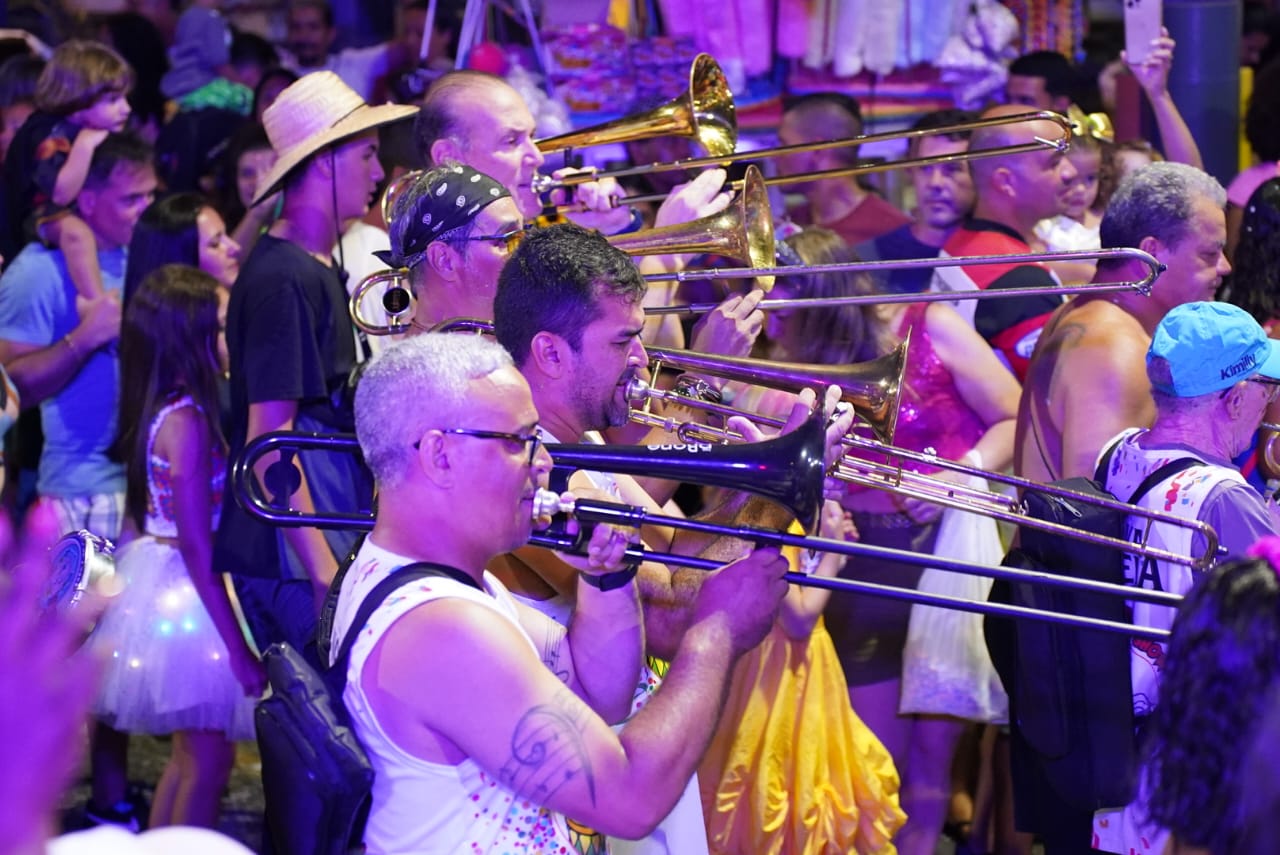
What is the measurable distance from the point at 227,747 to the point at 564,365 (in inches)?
84.6

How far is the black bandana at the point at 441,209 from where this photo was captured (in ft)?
12.2

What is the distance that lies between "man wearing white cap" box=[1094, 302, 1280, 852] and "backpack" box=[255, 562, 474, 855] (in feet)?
5.30

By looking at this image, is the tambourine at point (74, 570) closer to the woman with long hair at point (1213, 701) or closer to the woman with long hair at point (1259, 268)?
the woman with long hair at point (1213, 701)

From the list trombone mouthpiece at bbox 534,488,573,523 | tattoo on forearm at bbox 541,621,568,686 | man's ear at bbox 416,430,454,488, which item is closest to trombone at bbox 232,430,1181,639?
trombone mouthpiece at bbox 534,488,573,523

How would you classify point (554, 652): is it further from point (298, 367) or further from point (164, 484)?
point (164, 484)

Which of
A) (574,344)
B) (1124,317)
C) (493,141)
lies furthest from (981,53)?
(574,344)

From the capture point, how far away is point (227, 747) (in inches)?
185

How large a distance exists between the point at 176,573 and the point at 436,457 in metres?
2.38

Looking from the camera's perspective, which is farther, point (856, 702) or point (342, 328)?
point (856, 702)

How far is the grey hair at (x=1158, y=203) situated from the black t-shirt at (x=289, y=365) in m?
2.04

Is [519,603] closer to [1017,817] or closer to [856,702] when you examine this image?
[1017,817]

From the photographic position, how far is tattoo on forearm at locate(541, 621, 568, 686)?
9.49ft

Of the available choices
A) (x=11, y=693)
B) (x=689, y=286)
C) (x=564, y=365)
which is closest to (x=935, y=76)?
(x=689, y=286)

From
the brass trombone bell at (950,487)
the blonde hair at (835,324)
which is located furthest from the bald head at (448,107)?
the brass trombone bell at (950,487)
